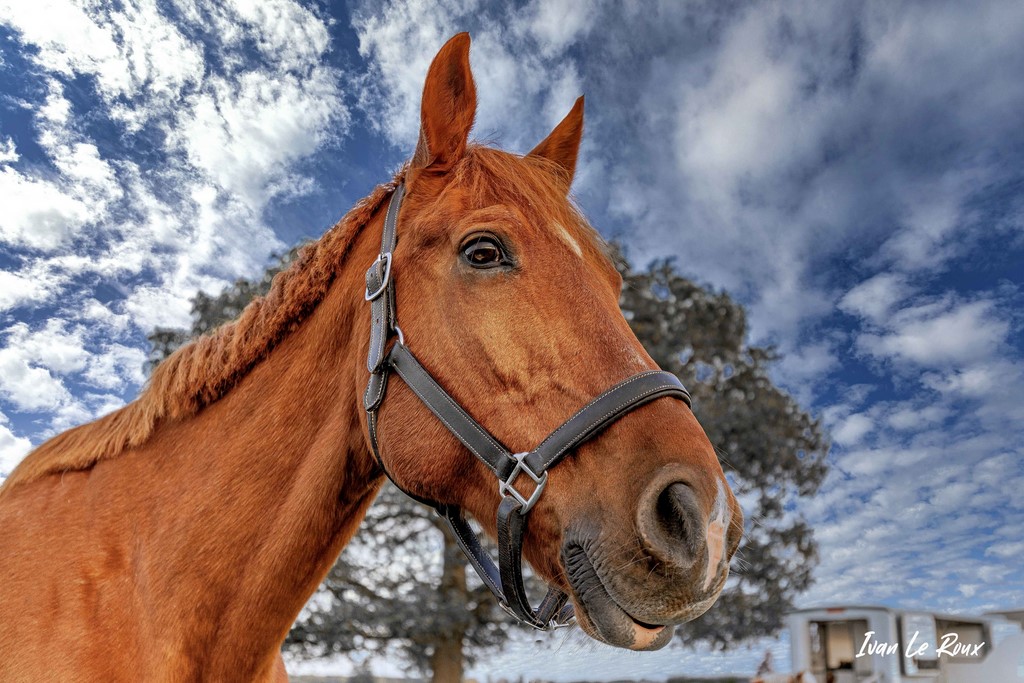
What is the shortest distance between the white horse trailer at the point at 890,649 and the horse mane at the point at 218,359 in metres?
12.9

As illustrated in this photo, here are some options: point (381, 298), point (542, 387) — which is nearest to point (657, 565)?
point (542, 387)

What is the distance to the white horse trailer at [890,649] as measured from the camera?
1310cm

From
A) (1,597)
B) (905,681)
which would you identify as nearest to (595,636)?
(1,597)

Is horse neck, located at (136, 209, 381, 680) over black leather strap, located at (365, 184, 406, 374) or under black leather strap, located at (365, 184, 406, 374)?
under

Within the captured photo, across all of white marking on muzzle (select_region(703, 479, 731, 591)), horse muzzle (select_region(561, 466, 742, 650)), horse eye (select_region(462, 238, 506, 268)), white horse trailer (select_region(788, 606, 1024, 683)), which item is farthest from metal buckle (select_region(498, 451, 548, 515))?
white horse trailer (select_region(788, 606, 1024, 683))

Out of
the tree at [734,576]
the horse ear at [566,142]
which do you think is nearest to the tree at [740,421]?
the tree at [734,576]

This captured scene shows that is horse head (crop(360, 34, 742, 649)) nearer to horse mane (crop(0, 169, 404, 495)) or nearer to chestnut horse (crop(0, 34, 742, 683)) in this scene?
chestnut horse (crop(0, 34, 742, 683))

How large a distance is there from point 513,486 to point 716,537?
0.64 meters

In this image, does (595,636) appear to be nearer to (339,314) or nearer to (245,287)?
(339,314)

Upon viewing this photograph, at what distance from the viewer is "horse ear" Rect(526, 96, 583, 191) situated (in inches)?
130

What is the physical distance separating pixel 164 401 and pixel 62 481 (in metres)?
0.55

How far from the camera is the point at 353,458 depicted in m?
2.56

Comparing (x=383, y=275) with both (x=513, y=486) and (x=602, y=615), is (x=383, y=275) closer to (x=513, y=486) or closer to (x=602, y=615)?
(x=513, y=486)
